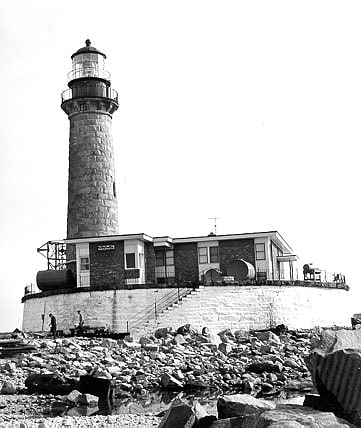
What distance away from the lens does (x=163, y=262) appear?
35625 mm

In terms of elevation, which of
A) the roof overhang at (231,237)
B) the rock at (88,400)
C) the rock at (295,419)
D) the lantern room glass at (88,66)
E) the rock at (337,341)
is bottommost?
the rock at (88,400)

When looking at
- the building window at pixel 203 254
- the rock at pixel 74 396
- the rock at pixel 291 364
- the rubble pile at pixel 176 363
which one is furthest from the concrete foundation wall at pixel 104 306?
the rock at pixel 74 396

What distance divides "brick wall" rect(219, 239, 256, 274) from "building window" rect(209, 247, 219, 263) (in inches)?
8.3

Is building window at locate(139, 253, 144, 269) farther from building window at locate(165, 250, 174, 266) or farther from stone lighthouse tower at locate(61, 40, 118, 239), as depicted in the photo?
stone lighthouse tower at locate(61, 40, 118, 239)

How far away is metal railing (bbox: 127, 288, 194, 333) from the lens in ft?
98.7

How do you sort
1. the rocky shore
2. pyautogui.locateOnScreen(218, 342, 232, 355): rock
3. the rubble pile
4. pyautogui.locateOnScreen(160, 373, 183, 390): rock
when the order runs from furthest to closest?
pyautogui.locateOnScreen(218, 342, 232, 355): rock, the rubble pile, pyautogui.locateOnScreen(160, 373, 183, 390): rock, the rocky shore

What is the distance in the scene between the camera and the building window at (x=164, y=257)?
35.6 metres

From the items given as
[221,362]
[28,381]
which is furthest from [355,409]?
[221,362]

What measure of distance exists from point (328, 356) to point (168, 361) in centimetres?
1090

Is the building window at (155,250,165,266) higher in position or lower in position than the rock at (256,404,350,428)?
higher

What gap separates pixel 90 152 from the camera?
37656 mm

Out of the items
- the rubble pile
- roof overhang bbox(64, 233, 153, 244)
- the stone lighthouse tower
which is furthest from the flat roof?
the rubble pile

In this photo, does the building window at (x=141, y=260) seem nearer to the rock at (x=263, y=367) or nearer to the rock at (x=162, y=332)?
the rock at (x=162, y=332)

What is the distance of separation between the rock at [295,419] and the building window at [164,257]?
93.4 feet
